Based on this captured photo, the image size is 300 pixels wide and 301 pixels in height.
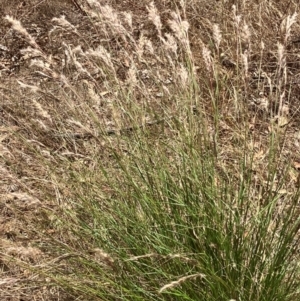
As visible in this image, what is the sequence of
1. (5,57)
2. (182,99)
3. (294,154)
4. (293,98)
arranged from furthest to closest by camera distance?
1. (5,57)
2. (293,98)
3. (294,154)
4. (182,99)

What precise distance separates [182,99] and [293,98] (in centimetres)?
164

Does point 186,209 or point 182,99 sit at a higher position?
point 182,99

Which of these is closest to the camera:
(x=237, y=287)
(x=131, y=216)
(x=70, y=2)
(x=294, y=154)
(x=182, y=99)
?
(x=237, y=287)

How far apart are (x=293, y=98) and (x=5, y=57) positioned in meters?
2.55

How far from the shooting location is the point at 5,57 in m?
4.50

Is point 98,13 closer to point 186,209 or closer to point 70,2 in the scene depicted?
point 186,209

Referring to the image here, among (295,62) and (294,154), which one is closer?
(294,154)

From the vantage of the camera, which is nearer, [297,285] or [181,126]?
[297,285]

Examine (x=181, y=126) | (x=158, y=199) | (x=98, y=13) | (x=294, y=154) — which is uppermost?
(x=98, y=13)

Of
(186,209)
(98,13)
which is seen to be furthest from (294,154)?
(98,13)

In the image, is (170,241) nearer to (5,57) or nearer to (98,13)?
(98,13)

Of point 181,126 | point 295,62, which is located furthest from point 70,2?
point 181,126

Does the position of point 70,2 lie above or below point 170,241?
above

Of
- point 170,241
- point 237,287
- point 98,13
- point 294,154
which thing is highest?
point 98,13
